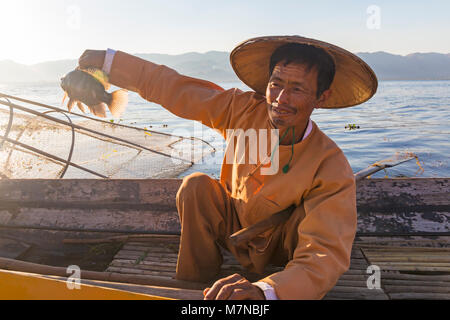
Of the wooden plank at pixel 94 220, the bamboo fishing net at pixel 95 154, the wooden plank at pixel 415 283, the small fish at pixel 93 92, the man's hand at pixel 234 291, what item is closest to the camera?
the man's hand at pixel 234 291

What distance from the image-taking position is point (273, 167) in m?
1.63

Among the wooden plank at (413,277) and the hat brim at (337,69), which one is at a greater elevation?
the hat brim at (337,69)

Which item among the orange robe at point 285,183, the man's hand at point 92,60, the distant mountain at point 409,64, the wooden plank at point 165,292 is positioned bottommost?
the wooden plank at point 165,292

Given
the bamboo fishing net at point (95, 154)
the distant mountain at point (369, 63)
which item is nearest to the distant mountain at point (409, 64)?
the distant mountain at point (369, 63)

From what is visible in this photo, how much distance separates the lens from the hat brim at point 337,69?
1493 millimetres

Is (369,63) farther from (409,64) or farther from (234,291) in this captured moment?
(234,291)

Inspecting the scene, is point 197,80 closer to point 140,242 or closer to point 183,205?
point 183,205

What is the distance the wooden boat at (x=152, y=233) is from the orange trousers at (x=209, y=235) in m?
0.14

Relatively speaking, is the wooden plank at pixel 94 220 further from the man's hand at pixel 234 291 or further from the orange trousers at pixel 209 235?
the man's hand at pixel 234 291

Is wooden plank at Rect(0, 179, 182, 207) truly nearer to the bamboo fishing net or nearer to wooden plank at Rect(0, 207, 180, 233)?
wooden plank at Rect(0, 207, 180, 233)

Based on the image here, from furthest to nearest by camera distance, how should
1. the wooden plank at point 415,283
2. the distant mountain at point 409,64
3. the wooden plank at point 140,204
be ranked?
the distant mountain at point 409,64, the wooden plank at point 140,204, the wooden plank at point 415,283

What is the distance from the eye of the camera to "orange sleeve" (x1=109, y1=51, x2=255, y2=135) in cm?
191

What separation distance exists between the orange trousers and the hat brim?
67 centimetres

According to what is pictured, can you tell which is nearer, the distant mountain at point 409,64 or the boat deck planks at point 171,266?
the boat deck planks at point 171,266
